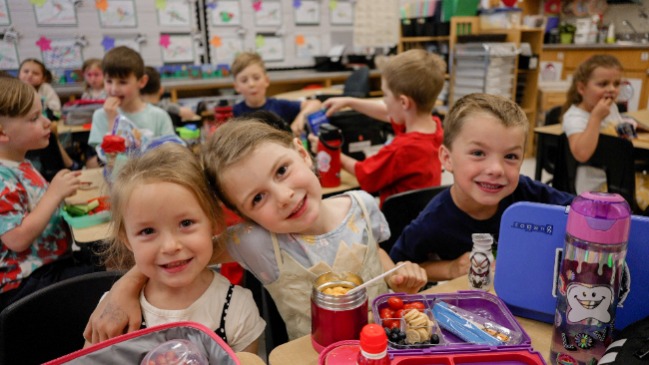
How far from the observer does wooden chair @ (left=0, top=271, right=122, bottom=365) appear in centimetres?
107

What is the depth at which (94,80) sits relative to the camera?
180 inches

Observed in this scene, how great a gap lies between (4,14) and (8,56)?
412mm

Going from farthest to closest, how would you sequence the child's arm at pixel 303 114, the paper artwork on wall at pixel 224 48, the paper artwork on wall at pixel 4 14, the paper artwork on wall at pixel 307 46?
the paper artwork on wall at pixel 307 46, the paper artwork on wall at pixel 224 48, the paper artwork on wall at pixel 4 14, the child's arm at pixel 303 114

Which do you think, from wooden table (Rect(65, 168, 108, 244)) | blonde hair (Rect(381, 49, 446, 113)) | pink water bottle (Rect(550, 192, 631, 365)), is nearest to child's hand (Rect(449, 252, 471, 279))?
pink water bottle (Rect(550, 192, 631, 365))

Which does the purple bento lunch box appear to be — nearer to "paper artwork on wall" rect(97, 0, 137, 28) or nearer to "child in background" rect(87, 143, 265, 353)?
"child in background" rect(87, 143, 265, 353)

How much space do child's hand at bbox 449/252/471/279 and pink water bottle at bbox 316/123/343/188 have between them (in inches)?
32.3

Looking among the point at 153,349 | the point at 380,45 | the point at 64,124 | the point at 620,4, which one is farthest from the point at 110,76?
the point at 620,4

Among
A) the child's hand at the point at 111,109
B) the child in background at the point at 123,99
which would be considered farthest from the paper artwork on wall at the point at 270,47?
the child's hand at the point at 111,109

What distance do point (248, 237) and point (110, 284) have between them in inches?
15.3

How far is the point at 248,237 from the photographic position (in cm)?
112

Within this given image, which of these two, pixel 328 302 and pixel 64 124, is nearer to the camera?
pixel 328 302

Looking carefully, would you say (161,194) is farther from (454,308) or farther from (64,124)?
(64,124)

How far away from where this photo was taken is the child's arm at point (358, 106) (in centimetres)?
242

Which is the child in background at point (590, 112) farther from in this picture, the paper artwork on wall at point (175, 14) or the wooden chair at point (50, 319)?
the paper artwork on wall at point (175, 14)
